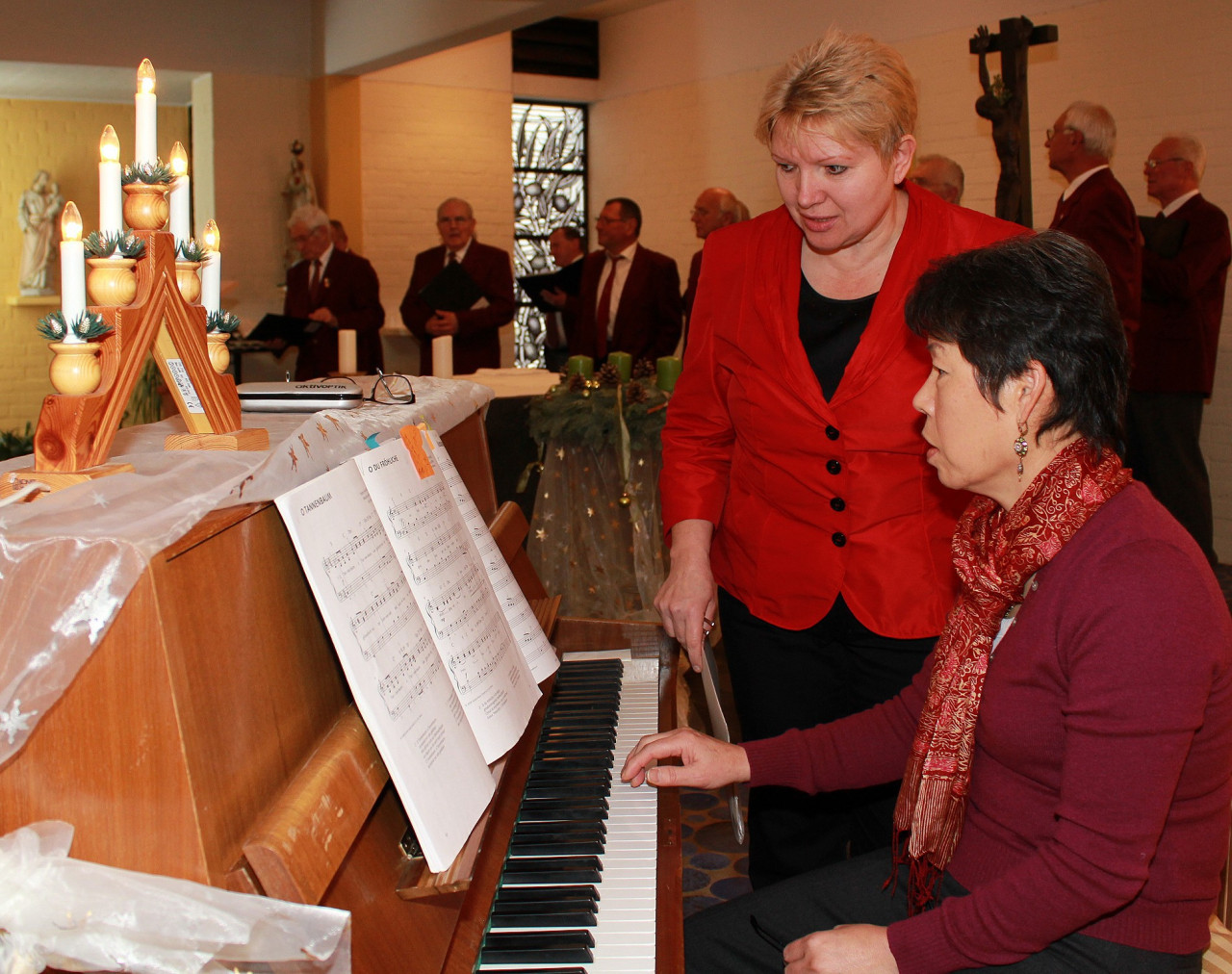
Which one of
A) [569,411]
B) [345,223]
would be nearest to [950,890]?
[569,411]

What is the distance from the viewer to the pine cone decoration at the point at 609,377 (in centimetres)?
404

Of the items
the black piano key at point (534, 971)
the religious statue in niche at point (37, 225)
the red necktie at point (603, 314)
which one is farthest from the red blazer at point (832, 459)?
the religious statue in niche at point (37, 225)

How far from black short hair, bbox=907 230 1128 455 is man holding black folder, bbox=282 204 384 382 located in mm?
6283

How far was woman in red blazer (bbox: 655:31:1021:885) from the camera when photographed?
69.2 inches

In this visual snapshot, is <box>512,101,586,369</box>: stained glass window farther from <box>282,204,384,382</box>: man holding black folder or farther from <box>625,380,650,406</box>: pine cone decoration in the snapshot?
<box>625,380,650,406</box>: pine cone decoration

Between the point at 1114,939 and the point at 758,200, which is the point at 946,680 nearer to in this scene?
the point at 1114,939

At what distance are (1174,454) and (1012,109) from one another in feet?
6.57

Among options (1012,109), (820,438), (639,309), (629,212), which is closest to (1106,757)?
(820,438)

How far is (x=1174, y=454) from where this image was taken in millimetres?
5504

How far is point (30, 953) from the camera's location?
0.85 metres

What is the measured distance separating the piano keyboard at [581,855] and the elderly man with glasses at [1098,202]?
11.3ft

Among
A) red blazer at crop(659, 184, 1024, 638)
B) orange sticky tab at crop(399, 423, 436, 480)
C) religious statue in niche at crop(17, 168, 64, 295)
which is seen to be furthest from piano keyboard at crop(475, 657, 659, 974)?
religious statue in niche at crop(17, 168, 64, 295)

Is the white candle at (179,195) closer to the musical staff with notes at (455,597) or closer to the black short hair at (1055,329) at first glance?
the musical staff with notes at (455,597)

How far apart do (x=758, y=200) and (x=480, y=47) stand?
8.51 feet
